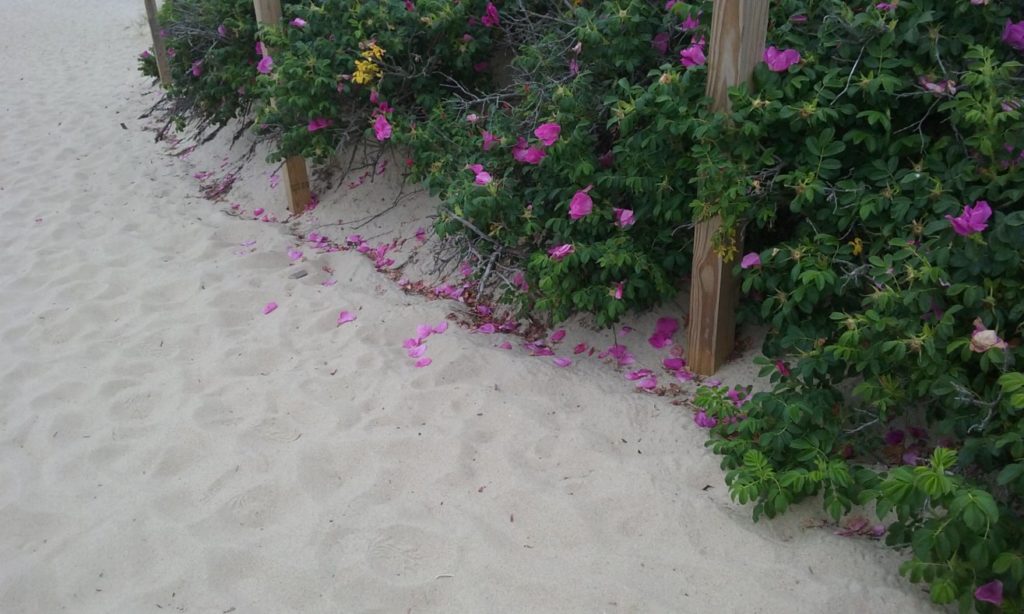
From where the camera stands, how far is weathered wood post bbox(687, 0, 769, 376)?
2.14 metres

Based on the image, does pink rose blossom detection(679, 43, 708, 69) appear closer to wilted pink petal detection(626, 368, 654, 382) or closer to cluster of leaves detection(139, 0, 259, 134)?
wilted pink petal detection(626, 368, 654, 382)

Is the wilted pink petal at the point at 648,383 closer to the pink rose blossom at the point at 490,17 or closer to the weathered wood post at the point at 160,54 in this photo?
the pink rose blossom at the point at 490,17

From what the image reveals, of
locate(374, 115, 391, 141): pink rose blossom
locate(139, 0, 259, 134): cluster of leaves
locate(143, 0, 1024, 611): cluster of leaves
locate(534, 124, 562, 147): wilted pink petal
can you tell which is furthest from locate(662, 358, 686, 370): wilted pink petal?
locate(139, 0, 259, 134): cluster of leaves

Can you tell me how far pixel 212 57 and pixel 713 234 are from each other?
371 cm

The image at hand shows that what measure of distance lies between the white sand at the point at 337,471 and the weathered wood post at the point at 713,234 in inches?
5.6

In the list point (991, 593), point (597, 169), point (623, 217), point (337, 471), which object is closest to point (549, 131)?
point (597, 169)

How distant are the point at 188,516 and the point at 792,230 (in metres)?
2.05

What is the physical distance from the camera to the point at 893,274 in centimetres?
190

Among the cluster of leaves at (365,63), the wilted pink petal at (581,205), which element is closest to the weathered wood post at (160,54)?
the cluster of leaves at (365,63)

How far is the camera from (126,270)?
3877mm

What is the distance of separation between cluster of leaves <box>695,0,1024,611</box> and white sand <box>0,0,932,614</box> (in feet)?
0.61

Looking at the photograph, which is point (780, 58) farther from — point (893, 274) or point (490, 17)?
point (490, 17)

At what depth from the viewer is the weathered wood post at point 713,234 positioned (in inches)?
84.4

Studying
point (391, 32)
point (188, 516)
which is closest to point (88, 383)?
point (188, 516)
